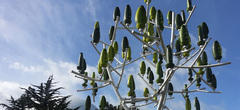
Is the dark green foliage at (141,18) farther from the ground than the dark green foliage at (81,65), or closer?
farther from the ground

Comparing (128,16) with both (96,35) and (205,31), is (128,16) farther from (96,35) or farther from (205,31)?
(205,31)

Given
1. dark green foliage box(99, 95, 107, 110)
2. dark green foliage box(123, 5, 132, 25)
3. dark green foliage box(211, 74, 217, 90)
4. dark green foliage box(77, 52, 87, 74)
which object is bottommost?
dark green foliage box(99, 95, 107, 110)

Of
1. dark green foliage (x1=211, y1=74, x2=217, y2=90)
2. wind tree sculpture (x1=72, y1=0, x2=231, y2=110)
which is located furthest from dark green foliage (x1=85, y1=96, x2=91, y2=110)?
dark green foliage (x1=211, y1=74, x2=217, y2=90)

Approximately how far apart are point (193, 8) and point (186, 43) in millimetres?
1997

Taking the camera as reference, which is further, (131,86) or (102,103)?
(102,103)

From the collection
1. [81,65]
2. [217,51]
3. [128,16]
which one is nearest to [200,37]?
[217,51]

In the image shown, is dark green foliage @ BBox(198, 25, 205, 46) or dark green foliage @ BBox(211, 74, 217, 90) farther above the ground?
dark green foliage @ BBox(198, 25, 205, 46)

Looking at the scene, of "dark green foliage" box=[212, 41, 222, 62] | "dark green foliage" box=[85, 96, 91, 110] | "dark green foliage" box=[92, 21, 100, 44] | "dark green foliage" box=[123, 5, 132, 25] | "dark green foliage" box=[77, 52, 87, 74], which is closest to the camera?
"dark green foliage" box=[212, 41, 222, 62]

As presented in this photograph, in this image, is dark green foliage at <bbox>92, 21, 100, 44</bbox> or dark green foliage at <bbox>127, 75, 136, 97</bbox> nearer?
dark green foliage at <bbox>92, 21, 100, 44</bbox>

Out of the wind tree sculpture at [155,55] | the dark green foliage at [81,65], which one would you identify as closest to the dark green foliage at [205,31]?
the wind tree sculpture at [155,55]

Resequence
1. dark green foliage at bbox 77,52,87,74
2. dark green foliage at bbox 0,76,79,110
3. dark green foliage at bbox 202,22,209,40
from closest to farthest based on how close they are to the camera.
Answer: dark green foliage at bbox 202,22,209,40 < dark green foliage at bbox 77,52,87,74 < dark green foliage at bbox 0,76,79,110

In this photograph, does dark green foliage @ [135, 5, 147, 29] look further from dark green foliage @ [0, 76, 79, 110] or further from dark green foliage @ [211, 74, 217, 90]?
dark green foliage @ [0, 76, 79, 110]

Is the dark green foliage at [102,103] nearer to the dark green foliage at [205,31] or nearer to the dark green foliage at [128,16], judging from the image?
the dark green foliage at [128,16]

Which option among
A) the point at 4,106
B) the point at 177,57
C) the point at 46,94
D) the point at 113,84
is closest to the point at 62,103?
the point at 46,94
